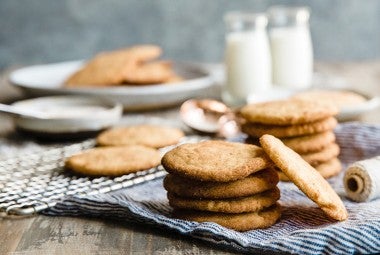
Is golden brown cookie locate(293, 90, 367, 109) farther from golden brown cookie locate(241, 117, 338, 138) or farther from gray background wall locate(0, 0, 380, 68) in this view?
gray background wall locate(0, 0, 380, 68)

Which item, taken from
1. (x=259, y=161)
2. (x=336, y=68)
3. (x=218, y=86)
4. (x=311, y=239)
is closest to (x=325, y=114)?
(x=259, y=161)

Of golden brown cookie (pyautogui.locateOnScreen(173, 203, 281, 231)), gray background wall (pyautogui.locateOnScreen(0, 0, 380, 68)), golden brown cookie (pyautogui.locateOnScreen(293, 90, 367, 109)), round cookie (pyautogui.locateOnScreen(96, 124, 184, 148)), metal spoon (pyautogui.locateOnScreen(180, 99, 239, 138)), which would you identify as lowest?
gray background wall (pyautogui.locateOnScreen(0, 0, 380, 68))

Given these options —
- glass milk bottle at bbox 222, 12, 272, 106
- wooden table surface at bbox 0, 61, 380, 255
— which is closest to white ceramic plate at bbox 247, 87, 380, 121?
glass milk bottle at bbox 222, 12, 272, 106

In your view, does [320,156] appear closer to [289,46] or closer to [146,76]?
[146,76]

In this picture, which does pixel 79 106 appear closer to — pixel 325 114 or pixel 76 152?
pixel 76 152

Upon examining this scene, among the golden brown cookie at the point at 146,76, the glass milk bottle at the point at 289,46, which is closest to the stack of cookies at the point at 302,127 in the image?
the golden brown cookie at the point at 146,76

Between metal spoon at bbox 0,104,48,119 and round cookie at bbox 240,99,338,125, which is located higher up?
round cookie at bbox 240,99,338,125
